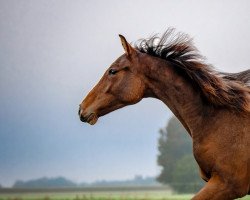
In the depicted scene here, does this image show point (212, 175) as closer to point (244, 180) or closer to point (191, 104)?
point (244, 180)

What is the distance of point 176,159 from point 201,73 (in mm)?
35986

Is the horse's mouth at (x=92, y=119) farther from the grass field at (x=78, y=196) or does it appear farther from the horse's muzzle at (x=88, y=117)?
the grass field at (x=78, y=196)

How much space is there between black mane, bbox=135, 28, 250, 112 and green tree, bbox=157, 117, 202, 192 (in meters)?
30.9

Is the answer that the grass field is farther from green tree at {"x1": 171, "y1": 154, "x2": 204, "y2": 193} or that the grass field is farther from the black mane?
green tree at {"x1": 171, "y1": 154, "x2": 204, "y2": 193}

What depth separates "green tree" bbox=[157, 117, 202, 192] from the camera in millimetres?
36875

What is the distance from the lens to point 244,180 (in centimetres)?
437

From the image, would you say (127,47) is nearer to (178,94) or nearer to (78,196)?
(178,94)

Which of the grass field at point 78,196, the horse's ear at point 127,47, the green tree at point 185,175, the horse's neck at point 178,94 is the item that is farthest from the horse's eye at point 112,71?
the green tree at point 185,175

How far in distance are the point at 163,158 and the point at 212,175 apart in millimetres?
36526

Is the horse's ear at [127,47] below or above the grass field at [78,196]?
above

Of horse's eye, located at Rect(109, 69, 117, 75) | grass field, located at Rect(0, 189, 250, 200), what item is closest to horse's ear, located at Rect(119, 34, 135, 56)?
horse's eye, located at Rect(109, 69, 117, 75)

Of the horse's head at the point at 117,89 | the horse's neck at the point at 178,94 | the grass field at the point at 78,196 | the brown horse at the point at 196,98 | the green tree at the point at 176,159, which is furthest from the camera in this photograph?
the green tree at the point at 176,159

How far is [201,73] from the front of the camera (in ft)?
15.9

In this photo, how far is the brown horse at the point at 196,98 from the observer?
172 inches
